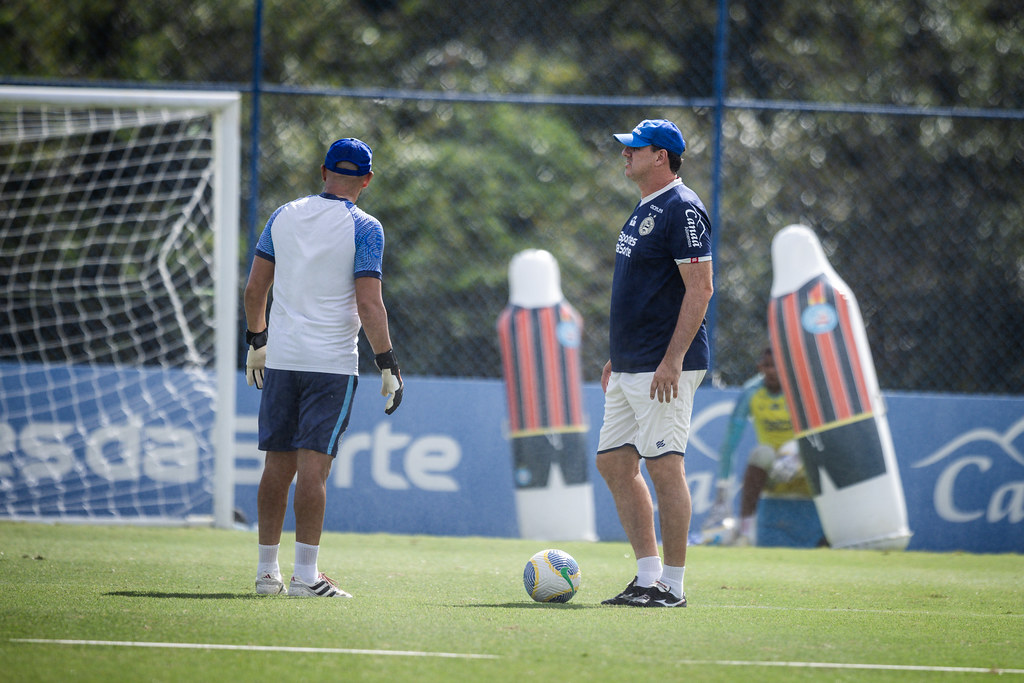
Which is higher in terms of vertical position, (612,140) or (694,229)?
(612,140)

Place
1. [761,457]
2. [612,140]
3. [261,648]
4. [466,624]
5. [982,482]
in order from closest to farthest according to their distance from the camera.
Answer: [261,648] → [466,624] → [761,457] → [982,482] → [612,140]

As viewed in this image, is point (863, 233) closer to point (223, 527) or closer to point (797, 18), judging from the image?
point (797, 18)

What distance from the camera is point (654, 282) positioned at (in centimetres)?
462

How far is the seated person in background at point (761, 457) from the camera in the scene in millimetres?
8781

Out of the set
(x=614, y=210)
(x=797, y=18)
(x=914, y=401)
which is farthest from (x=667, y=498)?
(x=797, y=18)

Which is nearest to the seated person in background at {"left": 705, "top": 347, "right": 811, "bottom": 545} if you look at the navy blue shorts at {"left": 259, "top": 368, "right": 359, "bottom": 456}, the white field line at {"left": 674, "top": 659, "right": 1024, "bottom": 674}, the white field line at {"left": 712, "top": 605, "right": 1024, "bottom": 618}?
the white field line at {"left": 712, "top": 605, "right": 1024, "bottom": 618}

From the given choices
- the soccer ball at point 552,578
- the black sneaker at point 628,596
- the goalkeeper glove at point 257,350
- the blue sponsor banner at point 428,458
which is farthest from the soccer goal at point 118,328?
the black sneaker at point 628,596

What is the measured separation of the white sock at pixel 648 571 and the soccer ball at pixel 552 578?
263 millimetres

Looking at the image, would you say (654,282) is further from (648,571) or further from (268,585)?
(268,585)

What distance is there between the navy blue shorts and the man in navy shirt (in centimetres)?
107

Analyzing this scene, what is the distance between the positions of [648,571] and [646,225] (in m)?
1.40

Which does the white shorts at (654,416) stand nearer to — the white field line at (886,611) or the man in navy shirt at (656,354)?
the man in navy shirt at (656,354)

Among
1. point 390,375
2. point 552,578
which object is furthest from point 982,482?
point 390,375

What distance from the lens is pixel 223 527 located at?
316 inches
